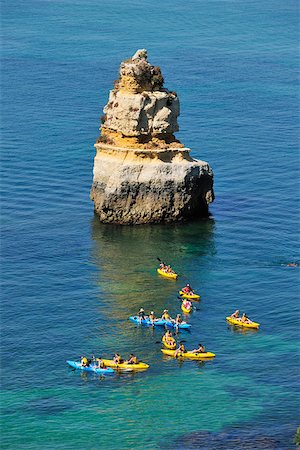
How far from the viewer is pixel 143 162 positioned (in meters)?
148

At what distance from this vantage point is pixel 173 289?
131 meters

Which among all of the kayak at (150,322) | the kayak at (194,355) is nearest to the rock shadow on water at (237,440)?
the kayak at (194,355)

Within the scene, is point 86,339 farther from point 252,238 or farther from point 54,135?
point 54,135

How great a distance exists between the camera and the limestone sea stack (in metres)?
147

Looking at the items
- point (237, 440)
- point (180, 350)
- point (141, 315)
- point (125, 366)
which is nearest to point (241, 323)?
point (180, 350)

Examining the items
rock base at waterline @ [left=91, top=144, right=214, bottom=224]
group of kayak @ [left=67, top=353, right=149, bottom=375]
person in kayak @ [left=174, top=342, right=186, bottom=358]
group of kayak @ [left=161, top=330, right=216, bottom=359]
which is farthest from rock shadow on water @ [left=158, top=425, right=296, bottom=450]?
rock base at waterline @ [left=91, top=144, right=214, bottom=224]

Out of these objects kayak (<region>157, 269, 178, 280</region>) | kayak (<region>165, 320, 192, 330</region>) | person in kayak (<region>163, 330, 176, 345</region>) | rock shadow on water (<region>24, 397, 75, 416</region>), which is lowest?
rock shadow on water (<region>24, 397, 75, 416</region>)

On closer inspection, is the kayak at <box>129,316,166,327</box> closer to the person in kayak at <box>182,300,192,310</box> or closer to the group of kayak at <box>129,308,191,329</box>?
the group of kayak at <box>129,308,191,329</box>

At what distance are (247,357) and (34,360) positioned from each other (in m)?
17.2

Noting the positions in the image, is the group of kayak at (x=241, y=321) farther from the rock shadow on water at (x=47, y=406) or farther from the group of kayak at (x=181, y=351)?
the rock shadow on water at (x=47, y=406)

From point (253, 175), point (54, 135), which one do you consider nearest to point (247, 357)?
point (253, 175)

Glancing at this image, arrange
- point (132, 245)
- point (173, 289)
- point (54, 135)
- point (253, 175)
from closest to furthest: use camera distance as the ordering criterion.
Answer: point (173, 289)
point (132, 245)
point (253, 175)
point (54, 135)

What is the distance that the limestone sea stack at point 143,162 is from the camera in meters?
147

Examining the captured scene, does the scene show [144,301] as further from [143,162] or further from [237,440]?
[237,440]
